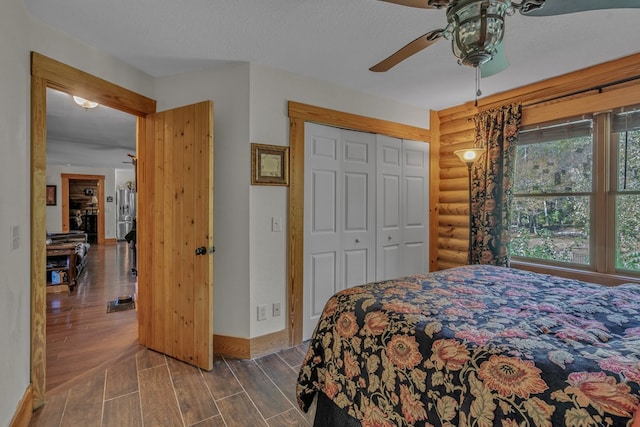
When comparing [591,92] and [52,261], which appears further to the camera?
[52,261]

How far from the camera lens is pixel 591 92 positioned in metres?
2.64

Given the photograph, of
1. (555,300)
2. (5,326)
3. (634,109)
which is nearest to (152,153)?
(5,326)

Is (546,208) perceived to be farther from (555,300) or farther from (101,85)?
(101,85)

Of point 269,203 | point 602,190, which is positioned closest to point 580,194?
point 602,190

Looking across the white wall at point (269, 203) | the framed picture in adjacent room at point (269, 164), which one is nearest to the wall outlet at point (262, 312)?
the white wall at point (269, 203)

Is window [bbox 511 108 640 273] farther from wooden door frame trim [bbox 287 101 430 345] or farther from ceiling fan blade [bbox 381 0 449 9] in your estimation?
ceiling fan blade [bbox 381 0 449 9]

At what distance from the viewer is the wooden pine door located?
2408mm

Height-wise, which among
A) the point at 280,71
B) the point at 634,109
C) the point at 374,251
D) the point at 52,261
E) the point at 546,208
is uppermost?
the point at 280,71

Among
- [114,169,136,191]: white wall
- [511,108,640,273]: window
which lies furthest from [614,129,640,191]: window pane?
[114,169,136,191]: white wall

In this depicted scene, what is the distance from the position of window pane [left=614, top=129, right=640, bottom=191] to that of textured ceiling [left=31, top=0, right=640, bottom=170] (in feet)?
2.04

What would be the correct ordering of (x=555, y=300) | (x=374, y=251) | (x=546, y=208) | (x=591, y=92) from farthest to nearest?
(x=374, y=251), (x=546, y=208), (x=591, y=92), (x=555, y=300)

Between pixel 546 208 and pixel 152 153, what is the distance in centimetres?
356

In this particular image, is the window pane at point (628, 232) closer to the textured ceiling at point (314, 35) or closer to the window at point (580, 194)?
the window at point (580, 194)

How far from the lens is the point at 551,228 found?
3006mm
